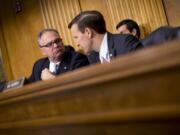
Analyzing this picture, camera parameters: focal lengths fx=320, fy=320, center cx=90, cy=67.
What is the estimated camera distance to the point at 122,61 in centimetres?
76

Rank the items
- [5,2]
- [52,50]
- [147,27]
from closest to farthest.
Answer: [52,50] → [147,27] → [5,2]

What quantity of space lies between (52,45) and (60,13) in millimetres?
1665

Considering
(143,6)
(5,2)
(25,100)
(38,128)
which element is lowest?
(38,128)

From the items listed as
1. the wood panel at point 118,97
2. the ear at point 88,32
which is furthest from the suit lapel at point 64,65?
the wood panel at point 118,97

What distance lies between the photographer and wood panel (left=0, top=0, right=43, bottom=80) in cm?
491

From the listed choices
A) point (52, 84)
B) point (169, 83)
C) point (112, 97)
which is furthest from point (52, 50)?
point (169, 83)

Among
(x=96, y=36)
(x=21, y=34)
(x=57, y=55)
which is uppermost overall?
(x=21, y=34)

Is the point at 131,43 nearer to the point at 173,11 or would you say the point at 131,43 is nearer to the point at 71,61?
the point at 71,61

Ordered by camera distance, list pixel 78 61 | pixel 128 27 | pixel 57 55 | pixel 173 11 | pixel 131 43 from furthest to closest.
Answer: pixel 173 11
pixel 128 27
pixel 57 55
pixel 78 61
pixel 131 43

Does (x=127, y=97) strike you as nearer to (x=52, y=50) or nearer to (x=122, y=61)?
(x=122, y=61)

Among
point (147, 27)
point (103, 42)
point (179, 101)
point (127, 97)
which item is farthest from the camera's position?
point (147, 27)

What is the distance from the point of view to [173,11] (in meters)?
4.46

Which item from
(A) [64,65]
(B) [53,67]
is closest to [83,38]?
(A) [64,65]

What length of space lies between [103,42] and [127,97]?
1562 mm
